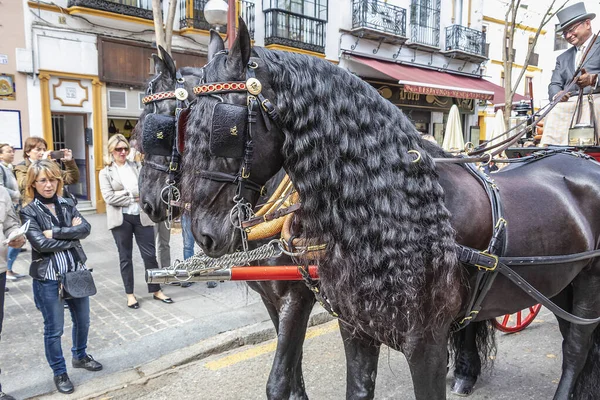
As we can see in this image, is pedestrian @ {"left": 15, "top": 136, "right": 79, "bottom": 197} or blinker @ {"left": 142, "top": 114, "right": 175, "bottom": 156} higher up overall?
blinker @ {"left": 142, "top": 114, "right": 175, "bottom": 156}

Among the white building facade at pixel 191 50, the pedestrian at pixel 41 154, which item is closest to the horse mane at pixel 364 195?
the pedestrian at pixel 41 154

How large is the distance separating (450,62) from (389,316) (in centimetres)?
2036

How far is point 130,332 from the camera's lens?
486 centimetres

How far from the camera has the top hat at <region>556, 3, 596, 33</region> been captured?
3.79m

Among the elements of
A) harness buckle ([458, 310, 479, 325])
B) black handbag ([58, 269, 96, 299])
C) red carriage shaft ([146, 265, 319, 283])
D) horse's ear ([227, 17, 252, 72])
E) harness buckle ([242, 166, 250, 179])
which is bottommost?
black handbag ([58, 269, 96, 299])

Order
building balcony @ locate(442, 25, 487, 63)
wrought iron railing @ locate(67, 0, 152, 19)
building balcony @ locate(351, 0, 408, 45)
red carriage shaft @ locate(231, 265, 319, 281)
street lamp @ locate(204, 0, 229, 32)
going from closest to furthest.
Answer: red carriage shaft @ locate(231, 265, 319, 281)
street lamp @ locate(204, 0, 229, 32)
wrought iron railing @ locate(67, 0, 152, 19)
building balcony @ locate(351, 0, 408, 45)
building balcony @ locate(442, 25, 487, 63)

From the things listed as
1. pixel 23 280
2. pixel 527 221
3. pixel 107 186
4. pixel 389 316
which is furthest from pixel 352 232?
pixel 23 280

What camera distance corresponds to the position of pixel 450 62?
20141mm

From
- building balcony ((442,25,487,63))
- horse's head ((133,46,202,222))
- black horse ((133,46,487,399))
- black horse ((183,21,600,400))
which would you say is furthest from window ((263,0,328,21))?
black horse ((183,21,600,400))

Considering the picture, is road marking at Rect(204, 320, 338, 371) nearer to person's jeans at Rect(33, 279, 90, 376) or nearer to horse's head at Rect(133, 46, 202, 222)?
person's jeans at Rect(33, 279, 90, 376)

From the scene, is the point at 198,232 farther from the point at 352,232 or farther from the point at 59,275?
the point at 59,275

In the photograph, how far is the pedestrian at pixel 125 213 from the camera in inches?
222

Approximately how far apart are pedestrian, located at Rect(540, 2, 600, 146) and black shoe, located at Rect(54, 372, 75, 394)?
Answer: 4.51 meters

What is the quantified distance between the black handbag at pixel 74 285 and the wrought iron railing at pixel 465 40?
19174 mm
